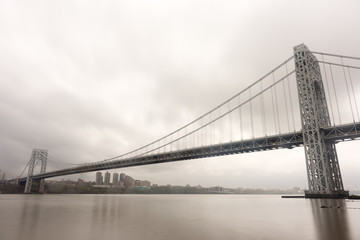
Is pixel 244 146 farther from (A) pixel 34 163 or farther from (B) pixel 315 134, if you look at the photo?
(A) pixel 34 163

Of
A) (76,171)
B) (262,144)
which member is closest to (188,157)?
(262,144)

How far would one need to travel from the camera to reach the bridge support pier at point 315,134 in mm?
33594

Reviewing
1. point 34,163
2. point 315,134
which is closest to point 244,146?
point 315,134

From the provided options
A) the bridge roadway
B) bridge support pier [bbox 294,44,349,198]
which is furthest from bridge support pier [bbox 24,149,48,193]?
bridge support pier [bbox 294,44,349,198]

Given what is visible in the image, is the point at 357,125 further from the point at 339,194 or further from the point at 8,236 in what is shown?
the point at 8,236

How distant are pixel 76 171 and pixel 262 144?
67153 mm

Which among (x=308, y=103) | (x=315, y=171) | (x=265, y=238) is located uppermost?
(x=308, y=103)

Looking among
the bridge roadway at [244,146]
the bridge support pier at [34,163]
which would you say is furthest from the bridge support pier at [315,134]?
the bridge support pier at [34,163]

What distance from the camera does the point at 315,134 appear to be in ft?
116

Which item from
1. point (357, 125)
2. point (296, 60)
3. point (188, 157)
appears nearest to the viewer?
point (357, 125)

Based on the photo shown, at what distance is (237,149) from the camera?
46438 mm

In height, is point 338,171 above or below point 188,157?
below

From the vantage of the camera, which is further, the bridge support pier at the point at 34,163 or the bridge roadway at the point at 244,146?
the bridge support pier at the point at 34,163

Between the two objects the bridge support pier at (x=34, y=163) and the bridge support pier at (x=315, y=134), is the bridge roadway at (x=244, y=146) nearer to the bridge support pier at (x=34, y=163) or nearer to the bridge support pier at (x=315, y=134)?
the bridge support pier at (x=315, y=134)
